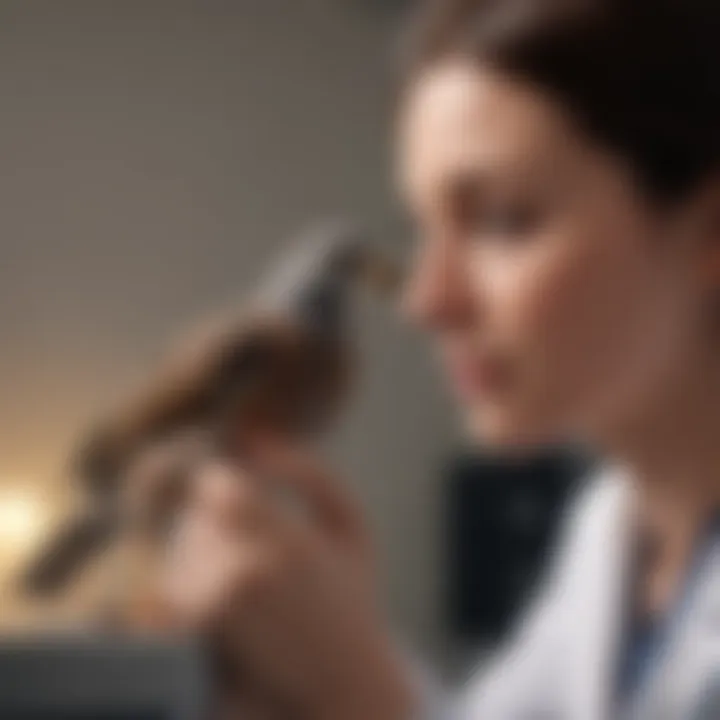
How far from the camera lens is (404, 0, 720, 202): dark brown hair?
1.08 feet

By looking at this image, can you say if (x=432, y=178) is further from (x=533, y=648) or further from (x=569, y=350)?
(x=533, y=648)

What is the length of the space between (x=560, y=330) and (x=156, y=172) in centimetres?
55

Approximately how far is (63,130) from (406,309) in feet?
1.86

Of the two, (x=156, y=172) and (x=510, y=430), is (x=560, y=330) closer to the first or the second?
(x=510, y=430)

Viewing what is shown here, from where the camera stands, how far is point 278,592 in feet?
1.17

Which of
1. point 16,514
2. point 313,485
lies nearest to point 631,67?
point 313,485

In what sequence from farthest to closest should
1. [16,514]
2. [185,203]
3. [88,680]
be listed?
[185,203] → [16,514] → [88,680]

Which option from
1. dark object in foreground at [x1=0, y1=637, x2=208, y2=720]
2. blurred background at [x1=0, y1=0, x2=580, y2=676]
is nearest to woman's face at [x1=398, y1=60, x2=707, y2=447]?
dark object in foreground at [x1=0, y1=637, x2=208, y2=720]

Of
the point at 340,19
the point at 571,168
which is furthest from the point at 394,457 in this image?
the point at 571,168

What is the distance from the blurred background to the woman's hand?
247 mm

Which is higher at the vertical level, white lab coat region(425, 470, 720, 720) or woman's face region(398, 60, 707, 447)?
woman's face region(398, 60, 707, 447)

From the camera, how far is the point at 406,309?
358 mm

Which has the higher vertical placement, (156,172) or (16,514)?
(156,172)

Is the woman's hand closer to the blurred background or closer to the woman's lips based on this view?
the woman's lips
